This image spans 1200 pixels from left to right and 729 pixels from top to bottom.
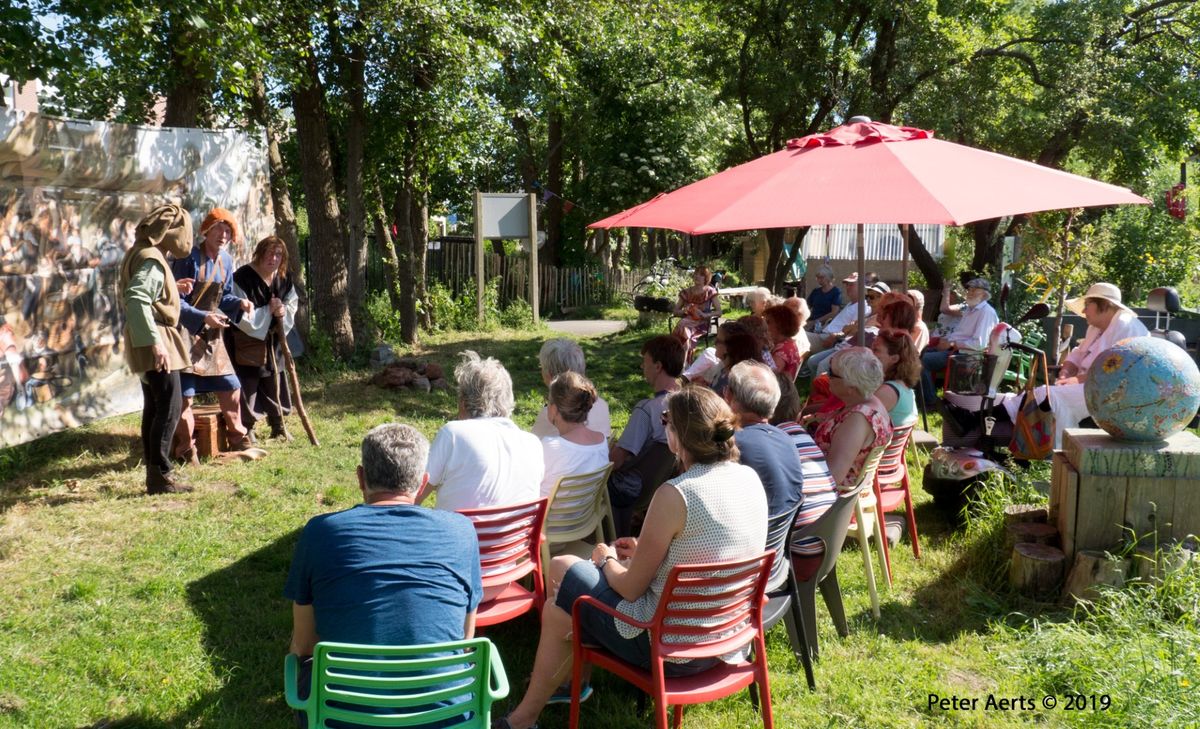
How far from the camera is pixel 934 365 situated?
326 inches

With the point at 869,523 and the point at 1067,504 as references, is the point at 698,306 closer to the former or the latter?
the point at 869,523

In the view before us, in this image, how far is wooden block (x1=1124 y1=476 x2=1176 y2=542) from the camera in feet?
14.0

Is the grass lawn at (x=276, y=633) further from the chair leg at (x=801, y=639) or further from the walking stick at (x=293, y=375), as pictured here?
the walking stick at (x=293, y=375)

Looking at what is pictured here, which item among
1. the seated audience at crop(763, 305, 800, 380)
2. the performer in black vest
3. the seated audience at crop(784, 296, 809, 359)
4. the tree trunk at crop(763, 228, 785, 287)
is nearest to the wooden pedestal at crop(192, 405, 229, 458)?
the performer in black vest

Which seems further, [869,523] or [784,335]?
[784,335]

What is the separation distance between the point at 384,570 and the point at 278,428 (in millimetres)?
5056

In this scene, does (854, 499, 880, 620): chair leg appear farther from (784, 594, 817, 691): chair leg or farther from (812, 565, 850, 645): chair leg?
(784, 594, 817, 691): chair leg

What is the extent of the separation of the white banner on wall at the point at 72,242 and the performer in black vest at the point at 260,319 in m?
1.06

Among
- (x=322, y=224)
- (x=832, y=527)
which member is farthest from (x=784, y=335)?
(x=322, y=224)

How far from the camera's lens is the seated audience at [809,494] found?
12.6 feet

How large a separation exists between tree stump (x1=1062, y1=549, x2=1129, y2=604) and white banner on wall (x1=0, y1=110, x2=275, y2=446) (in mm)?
6254

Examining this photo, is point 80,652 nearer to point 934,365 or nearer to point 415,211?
point 934,365

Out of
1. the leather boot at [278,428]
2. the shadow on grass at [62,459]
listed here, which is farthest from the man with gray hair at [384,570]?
the leather boot at [278,428]

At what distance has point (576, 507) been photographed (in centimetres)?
402
